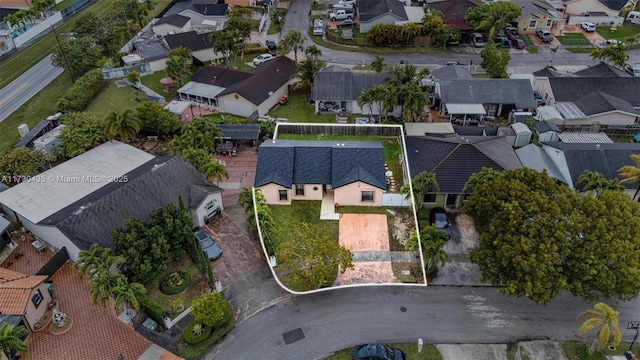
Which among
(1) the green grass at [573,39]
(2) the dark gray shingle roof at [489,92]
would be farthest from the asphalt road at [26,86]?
(1) the green grass at [573,39]

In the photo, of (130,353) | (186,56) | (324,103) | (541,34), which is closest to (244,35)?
(186,56)

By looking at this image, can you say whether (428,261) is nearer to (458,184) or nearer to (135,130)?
(458,184)

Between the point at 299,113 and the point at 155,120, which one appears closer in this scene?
the point at 155,120

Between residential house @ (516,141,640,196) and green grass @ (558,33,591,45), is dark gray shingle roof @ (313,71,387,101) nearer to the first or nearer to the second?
residential house @ (516,141,640,196)

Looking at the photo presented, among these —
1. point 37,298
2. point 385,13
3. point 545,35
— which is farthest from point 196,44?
point 545,35

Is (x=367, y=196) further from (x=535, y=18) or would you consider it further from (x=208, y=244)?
(x=535, y=18)

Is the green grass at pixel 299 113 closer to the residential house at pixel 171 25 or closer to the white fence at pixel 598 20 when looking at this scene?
the residential house at pixel 171 25

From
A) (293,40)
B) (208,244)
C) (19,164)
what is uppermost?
(293,40)
